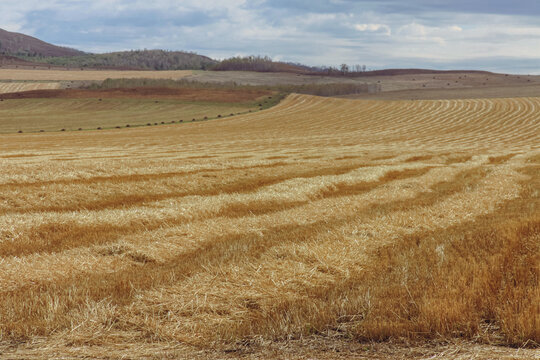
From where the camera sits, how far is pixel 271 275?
8594 millimetres

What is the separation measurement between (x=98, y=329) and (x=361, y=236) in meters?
6.89

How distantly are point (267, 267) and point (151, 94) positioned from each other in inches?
4924

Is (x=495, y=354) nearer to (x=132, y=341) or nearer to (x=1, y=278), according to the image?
(x=132, y=341)

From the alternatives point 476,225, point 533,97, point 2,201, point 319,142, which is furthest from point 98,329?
point 533,97

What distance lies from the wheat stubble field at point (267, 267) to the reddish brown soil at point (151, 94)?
10439 centimetres

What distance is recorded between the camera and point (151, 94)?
127 m

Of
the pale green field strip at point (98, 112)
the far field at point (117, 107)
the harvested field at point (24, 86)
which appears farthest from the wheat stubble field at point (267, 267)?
the harvested field at point (24, 86)

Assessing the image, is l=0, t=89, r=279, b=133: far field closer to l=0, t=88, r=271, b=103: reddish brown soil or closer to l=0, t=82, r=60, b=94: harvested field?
l=0, t=88, r=271, b=103: reddish brown soil

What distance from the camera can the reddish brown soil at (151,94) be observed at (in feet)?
401

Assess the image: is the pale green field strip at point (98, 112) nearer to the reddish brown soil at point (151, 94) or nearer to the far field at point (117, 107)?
the far field at point (117, 107)

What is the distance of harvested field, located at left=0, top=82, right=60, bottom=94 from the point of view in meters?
132

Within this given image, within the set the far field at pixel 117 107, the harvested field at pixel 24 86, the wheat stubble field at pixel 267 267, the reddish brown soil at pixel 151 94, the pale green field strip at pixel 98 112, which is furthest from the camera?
the harvested field at pixel 24 86

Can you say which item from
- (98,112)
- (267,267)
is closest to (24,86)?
(98,112)

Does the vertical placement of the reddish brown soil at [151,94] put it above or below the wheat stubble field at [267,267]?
above
